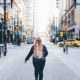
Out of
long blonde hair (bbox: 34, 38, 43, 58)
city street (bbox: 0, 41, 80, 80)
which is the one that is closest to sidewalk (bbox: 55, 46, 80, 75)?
city street (bbox: 0, 41, 80, 80)

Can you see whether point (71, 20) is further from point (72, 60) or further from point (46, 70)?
point (46, 70)

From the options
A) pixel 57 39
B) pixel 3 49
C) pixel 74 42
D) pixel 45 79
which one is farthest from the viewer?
pixel 57 39

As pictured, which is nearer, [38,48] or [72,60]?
[38,48]

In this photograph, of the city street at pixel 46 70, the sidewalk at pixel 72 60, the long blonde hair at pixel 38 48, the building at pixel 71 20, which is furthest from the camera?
the building at pixel 71 20

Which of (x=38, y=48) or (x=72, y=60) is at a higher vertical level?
(x=38, y=48)

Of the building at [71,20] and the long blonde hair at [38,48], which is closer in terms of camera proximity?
the long blonde hair at [38,48]

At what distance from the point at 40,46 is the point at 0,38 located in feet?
212

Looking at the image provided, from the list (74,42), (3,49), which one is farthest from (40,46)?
(74,42)

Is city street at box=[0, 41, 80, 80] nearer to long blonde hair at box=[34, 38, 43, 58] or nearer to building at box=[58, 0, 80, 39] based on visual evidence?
long blonde hair at box=[34, 38, 43, 58]

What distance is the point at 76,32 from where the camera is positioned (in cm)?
6838

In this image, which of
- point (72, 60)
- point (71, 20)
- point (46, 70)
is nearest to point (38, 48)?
point (46, 70)

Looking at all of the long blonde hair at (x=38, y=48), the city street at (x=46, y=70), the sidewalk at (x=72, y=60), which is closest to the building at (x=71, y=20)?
the sidewalk at (x=72, y=60)

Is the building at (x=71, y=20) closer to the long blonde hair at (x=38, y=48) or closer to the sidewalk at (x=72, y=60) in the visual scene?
the sidewalk at (x=72, y=60)

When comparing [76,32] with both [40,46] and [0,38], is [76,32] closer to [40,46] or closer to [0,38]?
[0,38]
